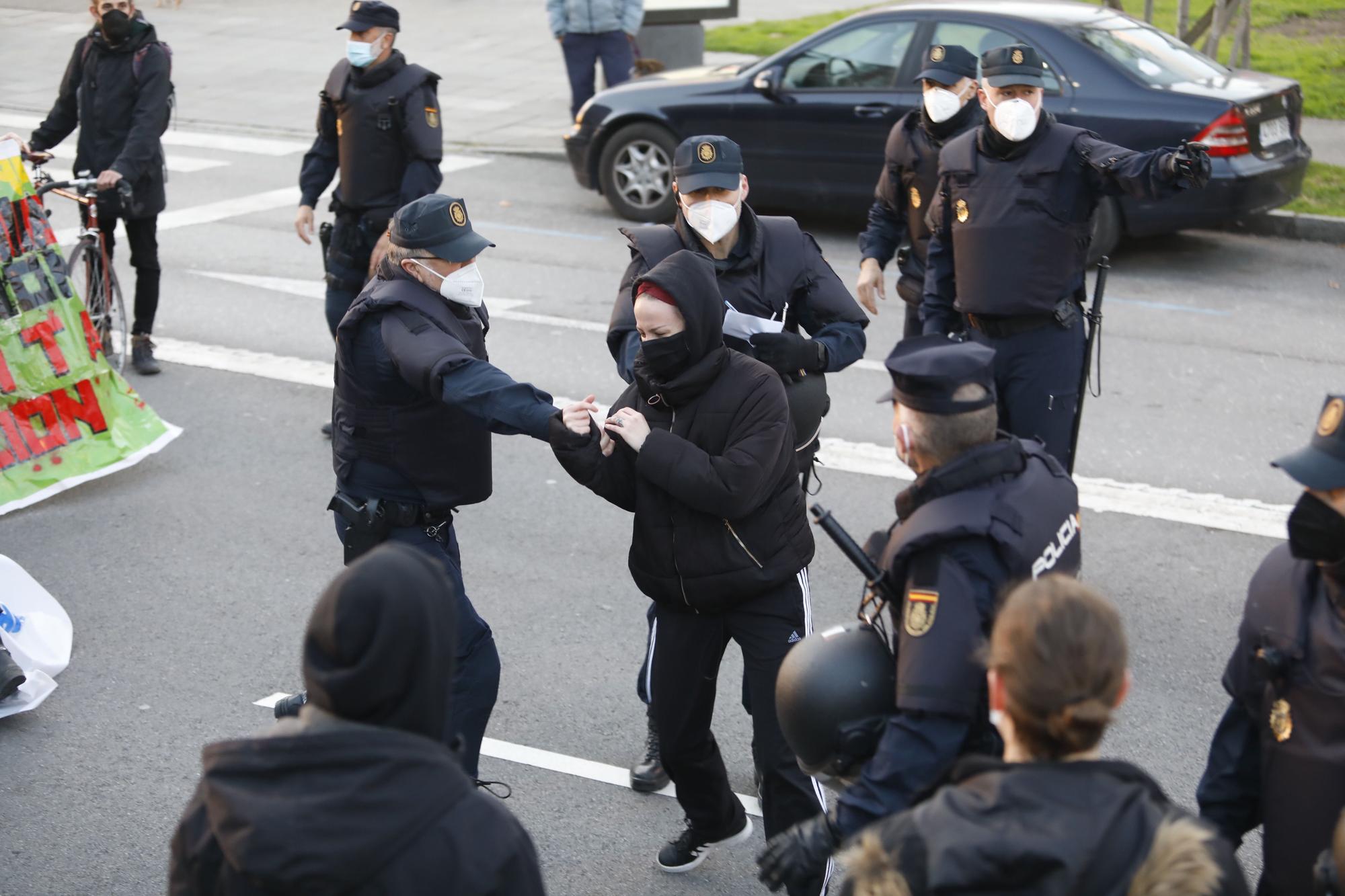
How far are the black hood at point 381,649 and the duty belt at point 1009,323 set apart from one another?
12.5 feet

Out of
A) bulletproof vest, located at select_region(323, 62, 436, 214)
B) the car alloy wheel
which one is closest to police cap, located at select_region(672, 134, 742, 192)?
bulletproof vest, located at select_region(323, 62, 436, 214)

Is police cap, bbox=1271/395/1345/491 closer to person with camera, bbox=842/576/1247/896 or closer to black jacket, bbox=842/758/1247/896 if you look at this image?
person with camera, bbox=842/576/1247/896

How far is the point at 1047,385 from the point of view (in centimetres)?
568

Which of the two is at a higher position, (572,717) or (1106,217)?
(1106,217)

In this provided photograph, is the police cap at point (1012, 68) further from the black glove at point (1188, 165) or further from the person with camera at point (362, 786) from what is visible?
the person with camera at point (362, 786)

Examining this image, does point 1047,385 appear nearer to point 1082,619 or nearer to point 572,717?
point 572,717

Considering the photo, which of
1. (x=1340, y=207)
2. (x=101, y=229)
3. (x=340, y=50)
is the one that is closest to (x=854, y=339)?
(x=101, y=229)

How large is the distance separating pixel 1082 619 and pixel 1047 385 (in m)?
3.50

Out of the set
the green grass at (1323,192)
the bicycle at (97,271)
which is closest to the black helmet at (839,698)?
the bicycle at (97,271)

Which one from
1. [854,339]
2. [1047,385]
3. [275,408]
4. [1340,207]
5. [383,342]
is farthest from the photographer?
[1340,207]

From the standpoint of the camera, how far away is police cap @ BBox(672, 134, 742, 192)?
4895 millimetres

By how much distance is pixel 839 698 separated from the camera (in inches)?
124

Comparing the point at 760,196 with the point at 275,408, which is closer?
the point at 275,408

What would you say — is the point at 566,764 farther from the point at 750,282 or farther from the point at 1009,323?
the point at 1009,323
